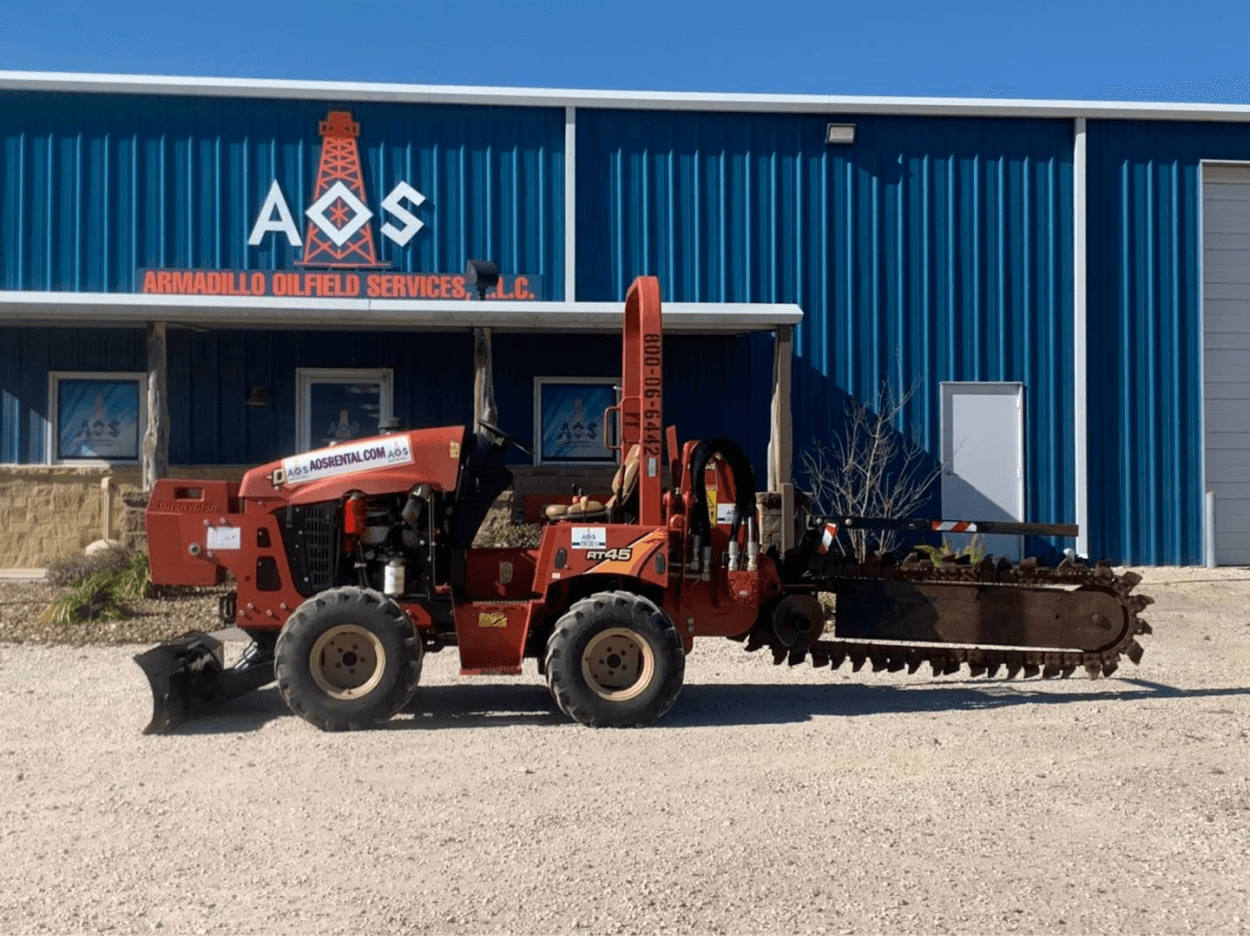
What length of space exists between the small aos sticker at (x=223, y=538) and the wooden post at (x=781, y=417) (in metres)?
7.62

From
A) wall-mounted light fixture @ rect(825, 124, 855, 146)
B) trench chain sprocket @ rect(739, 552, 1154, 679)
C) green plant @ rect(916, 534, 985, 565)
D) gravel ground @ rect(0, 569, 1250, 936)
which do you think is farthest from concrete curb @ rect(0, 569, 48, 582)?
wall-mounted light fixture @ rect(825, 124, 855, 146)

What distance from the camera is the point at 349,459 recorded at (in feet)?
24.5

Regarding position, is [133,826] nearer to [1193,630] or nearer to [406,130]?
[1193,630]

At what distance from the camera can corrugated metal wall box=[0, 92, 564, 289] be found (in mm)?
15859

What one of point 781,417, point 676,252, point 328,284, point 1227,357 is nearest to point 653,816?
point 781,417

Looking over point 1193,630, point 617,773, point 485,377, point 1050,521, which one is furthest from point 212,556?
point 1050,521

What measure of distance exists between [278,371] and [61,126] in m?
4.04

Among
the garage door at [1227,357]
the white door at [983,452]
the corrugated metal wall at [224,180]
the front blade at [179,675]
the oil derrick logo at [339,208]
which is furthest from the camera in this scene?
the garage door at [1227,357]

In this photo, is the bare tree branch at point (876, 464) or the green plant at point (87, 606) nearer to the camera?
the green plant at point (87, 606)

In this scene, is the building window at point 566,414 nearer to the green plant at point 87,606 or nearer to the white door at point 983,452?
the white door at point 983,452

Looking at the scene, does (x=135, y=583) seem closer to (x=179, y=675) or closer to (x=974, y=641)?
(x=179, y=675)

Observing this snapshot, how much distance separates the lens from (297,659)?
702 centimetres

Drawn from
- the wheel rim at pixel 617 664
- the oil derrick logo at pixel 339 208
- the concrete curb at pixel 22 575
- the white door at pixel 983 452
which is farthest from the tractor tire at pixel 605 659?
the oil derrick logo at pixel 339 208

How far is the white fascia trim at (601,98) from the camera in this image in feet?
51.6
